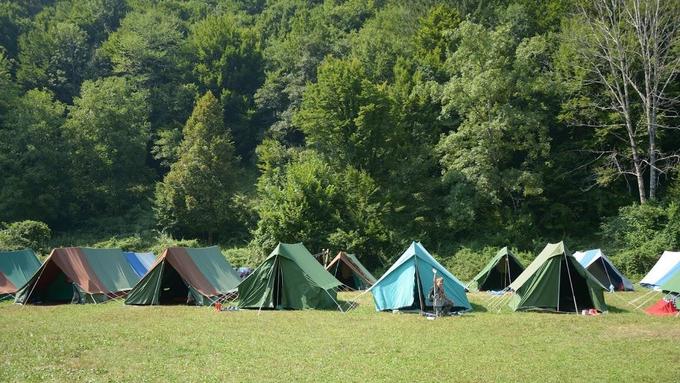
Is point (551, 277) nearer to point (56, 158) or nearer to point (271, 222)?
point (271, 222)

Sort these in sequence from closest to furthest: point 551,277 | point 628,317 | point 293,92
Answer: point 628,317 < point 551,277 < point 293,92

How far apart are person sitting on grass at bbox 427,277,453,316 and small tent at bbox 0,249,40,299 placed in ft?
50.0

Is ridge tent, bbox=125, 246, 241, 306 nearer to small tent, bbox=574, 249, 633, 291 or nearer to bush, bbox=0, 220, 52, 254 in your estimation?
small tent, bbox=574, 249, 633, 291

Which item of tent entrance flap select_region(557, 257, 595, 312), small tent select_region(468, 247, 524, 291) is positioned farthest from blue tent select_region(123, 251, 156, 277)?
tent entrance flap select_region(557, 257, 595, 312)

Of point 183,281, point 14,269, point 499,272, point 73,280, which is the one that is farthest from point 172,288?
point 499,272

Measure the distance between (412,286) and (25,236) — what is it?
34.3 metres

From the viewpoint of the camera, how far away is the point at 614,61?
36000 millimetres

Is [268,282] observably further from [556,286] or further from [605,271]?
[605,271]

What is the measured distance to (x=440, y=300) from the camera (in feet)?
59.0

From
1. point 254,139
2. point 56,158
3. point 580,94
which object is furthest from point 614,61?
point 56,158

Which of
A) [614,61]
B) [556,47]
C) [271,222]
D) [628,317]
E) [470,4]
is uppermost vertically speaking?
[470,4]

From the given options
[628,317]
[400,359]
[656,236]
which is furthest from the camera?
[656,236]

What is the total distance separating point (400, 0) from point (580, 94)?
92.9 feet

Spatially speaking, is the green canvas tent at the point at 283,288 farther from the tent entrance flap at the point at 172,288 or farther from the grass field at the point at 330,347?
the tent entrance flap at the point at 172,288
